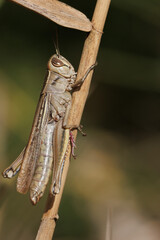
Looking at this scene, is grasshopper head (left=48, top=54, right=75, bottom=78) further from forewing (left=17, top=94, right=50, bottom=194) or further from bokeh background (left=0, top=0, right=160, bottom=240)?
bokeh background (left=0, top=0, right=160, bottom=240)

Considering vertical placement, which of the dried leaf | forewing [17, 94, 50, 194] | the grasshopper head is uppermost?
the dried leaf

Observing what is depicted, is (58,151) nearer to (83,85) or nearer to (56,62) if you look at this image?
(83,85)

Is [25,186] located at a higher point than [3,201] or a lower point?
higher

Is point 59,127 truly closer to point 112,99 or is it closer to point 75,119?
point 75,119

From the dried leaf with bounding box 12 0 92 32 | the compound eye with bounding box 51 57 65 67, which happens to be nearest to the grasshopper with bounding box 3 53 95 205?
the compound eye with bounding box 51 57 65 67

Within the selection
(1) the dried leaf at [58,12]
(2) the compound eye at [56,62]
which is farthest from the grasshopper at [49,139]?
(1) the dried leaf at [58,12]

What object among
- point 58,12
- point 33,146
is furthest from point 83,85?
point 33,146

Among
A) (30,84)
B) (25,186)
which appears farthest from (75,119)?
Answer: (30,84)
